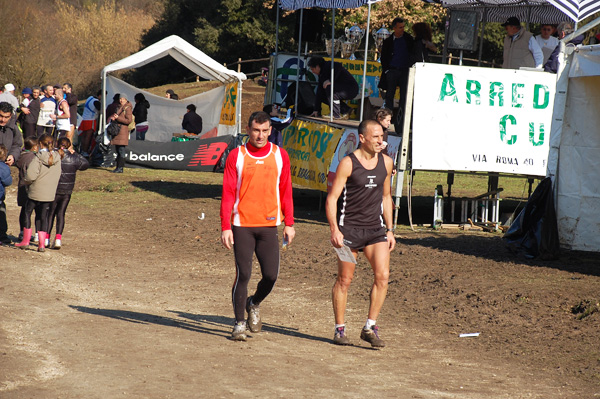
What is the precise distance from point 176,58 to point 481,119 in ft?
39.5

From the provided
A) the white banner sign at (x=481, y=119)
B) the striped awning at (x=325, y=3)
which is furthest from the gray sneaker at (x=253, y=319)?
the striped awning at (x=325, y=3)

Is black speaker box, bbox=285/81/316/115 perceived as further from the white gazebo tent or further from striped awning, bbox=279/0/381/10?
the white gazebo tent

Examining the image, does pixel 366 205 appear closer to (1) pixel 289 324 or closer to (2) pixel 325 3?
(1) pixel 289 324

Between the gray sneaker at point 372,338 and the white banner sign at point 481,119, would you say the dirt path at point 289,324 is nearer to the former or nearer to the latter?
the gray sneaker at point 372,338

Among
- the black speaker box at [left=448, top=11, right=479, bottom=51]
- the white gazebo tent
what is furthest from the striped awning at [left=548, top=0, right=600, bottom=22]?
the white gazebo tent

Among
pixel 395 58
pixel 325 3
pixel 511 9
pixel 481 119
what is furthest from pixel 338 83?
pixel 511 9

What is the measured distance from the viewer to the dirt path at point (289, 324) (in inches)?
237

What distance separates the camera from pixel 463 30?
1540 centimetres

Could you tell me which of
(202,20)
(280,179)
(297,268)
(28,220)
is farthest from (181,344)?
(202,20)

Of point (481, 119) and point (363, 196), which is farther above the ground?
point (481, 119)

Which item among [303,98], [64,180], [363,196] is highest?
[303,98]

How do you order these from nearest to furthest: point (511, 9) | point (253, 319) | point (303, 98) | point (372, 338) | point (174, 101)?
point (372, 338)
point (253, 319)
point (303, 98)
point (511, 9)
point (174, 101)

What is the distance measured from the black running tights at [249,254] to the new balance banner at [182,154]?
15741 millimetres

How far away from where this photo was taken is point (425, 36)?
15.3 metres
